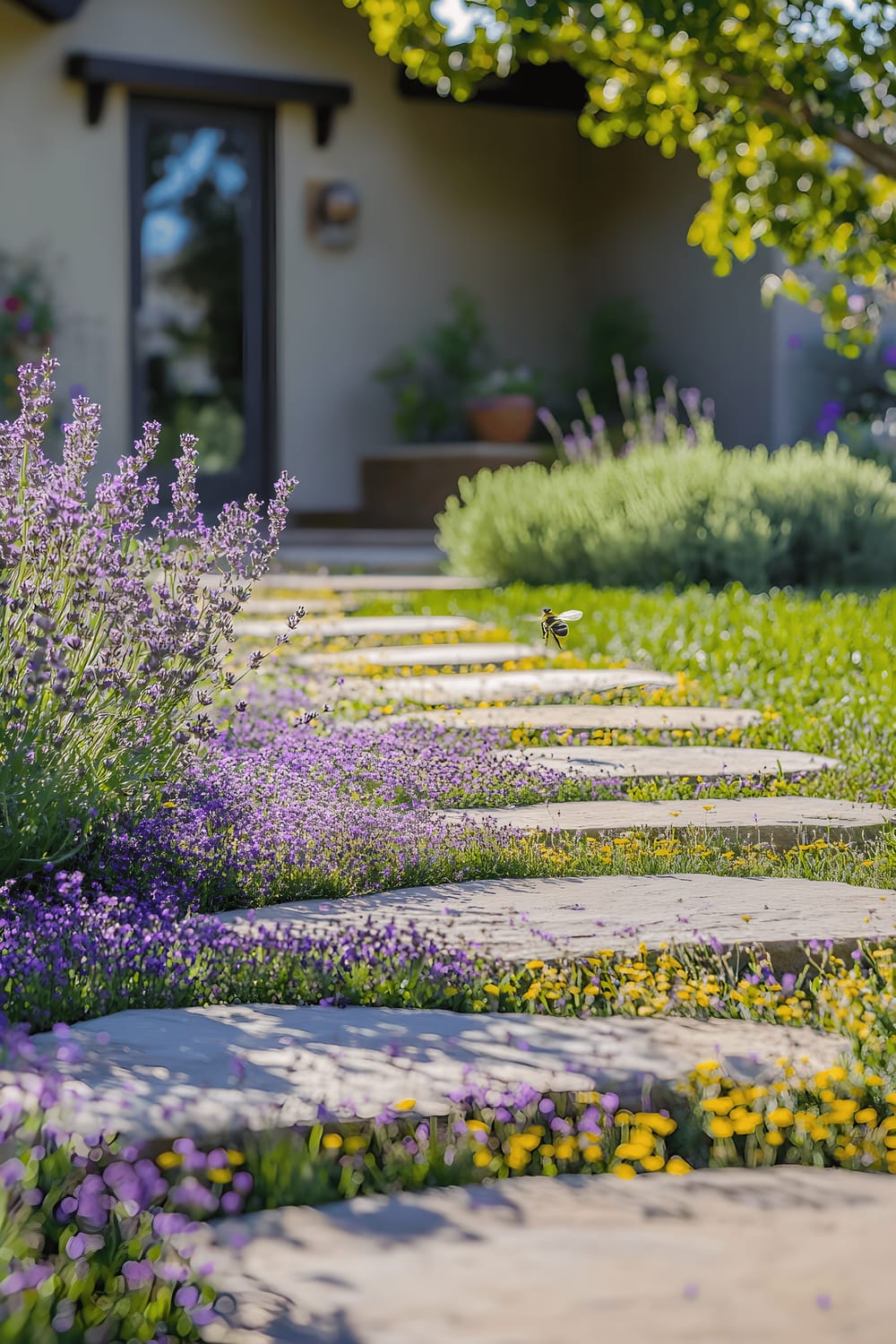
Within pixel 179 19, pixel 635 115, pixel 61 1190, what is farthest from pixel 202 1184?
pixel 179 19

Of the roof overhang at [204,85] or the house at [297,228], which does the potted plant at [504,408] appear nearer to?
the house at [297,228]

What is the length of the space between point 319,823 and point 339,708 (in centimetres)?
137

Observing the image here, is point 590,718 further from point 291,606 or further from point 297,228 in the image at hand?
point 297,228

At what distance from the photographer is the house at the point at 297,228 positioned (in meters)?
9.88

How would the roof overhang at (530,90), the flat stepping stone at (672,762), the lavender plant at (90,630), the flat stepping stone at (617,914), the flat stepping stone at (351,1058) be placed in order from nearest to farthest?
the flat stepping stone at (351,1058) < the flat stepping stone at (617,914) < the lavender plant at (90,630) < the flat stepping stone at (672,762) < the roof overhang at (530,90)

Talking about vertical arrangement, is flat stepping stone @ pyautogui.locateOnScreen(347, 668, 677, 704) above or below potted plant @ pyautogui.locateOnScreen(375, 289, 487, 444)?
below

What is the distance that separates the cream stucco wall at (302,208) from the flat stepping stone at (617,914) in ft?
26.2

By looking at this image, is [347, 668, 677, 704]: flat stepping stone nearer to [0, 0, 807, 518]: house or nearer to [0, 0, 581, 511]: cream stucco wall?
[0, 0, 581, 511]: cream stucco wall

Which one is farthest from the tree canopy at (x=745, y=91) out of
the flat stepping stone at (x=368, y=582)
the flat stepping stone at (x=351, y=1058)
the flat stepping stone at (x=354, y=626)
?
the flat stepping stone at (x=351, y=1058)

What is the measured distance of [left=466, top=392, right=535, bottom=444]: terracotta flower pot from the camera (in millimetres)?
10375

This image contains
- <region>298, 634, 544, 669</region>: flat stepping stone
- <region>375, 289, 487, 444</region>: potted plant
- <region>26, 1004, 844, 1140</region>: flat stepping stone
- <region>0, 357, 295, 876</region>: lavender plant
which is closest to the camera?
<region>26, 1004, 844, 1140</region>: flat stepping stone

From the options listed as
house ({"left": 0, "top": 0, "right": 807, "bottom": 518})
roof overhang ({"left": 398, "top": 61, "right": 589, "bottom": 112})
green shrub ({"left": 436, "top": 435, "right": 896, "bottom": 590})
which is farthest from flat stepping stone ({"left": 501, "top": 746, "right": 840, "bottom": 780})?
roof overhang ({"left": 398, "top": 61, "right": 589, "bottom": 112})

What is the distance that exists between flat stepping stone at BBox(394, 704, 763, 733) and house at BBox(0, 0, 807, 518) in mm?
6685

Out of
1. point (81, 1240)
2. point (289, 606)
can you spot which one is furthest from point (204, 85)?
point (81, 1240)
